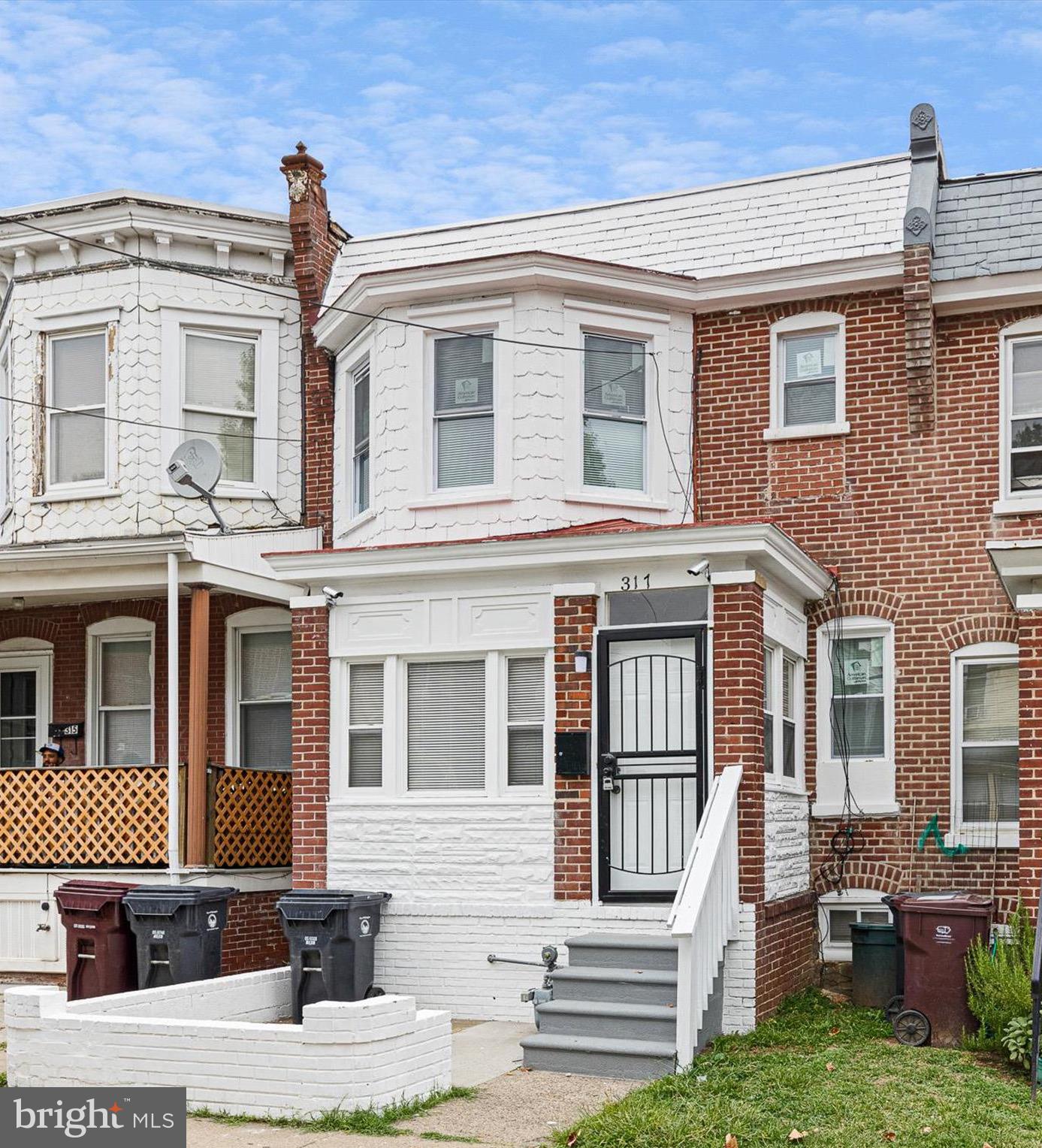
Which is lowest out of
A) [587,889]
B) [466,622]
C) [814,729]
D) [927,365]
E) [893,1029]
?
[893,1029]

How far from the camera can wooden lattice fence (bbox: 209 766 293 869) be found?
14180 mm

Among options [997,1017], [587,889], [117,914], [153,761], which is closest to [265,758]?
[153,761]

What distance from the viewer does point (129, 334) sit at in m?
16.2

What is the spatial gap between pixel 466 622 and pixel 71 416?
20.8 feet

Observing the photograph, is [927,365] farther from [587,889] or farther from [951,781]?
[587,889]

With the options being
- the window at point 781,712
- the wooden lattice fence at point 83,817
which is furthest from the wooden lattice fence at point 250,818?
the window at point 781,712

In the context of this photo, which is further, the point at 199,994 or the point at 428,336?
the point at 428,336

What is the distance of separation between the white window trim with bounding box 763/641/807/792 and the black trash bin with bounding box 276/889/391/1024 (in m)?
3.49

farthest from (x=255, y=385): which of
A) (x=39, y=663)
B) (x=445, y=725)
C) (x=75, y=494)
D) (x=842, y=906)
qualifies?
(x=842, y=906)

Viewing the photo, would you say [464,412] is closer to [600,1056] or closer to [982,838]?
[982,838]

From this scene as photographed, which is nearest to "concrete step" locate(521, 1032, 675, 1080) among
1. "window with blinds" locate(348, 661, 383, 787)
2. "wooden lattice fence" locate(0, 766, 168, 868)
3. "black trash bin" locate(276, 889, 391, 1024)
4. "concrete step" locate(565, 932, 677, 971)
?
"concrete step" locate(565, 932, 677, 971)

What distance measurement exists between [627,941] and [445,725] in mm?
2710

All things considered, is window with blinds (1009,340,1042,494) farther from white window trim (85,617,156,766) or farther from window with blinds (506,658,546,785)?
white window trim (85,617,156,766)

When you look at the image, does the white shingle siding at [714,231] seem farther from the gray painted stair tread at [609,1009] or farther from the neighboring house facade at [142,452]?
the gray painted stair tread at [609,1009]
